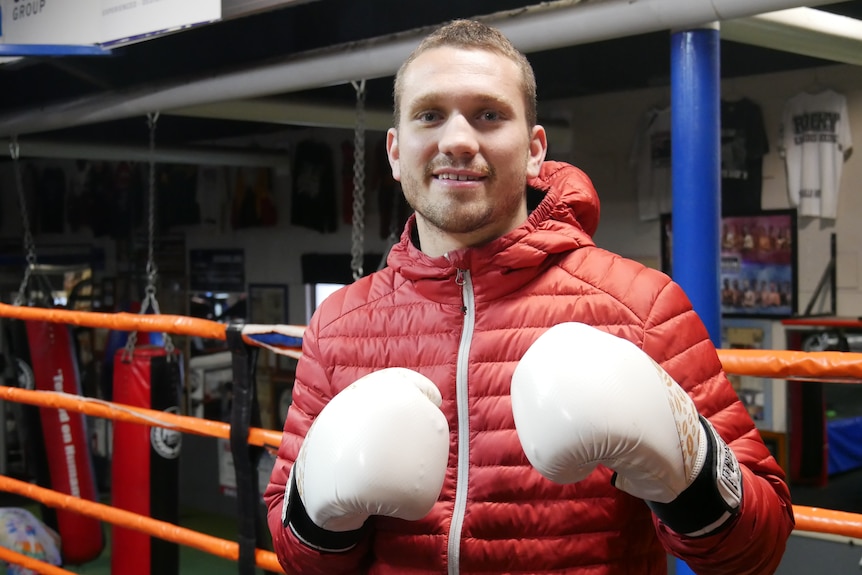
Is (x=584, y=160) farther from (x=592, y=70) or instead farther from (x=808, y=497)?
(x=808, y=497)

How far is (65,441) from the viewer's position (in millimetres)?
3557

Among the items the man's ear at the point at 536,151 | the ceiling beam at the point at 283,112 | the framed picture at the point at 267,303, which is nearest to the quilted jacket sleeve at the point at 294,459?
the man's ear at the point at 536,151

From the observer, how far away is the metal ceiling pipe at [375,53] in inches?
56.5

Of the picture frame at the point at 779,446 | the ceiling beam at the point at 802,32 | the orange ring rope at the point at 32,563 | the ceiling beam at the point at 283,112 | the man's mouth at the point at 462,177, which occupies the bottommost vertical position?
the orange ring rope at the point at 32,563

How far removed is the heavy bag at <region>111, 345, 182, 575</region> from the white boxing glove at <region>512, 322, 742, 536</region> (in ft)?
7.44

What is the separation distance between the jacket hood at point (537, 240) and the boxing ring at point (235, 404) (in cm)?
40

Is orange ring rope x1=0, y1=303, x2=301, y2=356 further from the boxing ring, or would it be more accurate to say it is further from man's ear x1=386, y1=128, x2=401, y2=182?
man's ear x1=386, y1=128, x2=401, y2=182

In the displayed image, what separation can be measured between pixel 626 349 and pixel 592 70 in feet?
9.66

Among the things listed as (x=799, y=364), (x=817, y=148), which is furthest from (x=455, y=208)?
(x=817, y=148)

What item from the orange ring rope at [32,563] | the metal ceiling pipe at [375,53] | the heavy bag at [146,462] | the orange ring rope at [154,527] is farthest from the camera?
the heavy bag at [146,462]

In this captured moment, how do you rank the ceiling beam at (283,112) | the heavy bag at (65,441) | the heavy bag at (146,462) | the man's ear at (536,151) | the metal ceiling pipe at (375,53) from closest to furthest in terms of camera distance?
1. the man's ear at (536,151)
2. the metal ceiling pipe at (375,53)
3. the ceiling beam at (283,112)
4. the heavy bag at (146,462)
5. the heavy bag at (65,441)

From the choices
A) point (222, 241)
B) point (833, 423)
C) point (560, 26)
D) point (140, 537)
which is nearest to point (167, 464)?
point (140, 537)

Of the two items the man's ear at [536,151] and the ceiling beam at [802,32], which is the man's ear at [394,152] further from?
the ceiling beam at [802,32]

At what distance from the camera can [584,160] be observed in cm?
423
